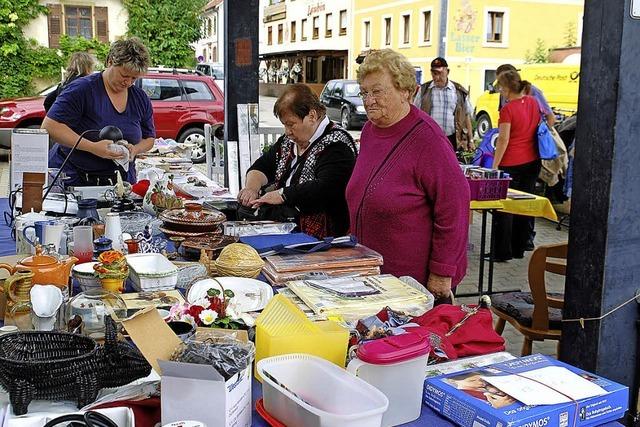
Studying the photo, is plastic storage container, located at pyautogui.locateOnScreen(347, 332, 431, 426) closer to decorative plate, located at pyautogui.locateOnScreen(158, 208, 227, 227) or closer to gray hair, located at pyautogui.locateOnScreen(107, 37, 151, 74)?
decorative plate, located at pyautogui.locateOnScreen(158, 208, 227, 227)

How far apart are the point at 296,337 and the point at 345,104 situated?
18.5 metres

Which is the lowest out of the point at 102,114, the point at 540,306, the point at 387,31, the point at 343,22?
the point at 540,306

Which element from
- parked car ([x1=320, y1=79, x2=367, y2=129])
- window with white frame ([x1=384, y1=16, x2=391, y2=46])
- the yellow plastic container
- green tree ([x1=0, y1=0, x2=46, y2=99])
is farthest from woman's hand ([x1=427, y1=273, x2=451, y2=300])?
window with white frame ([x1=384, y1=16, x2=391, y2=46])

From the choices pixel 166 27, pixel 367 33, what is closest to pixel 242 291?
pixel 166 27

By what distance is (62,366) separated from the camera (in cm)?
143

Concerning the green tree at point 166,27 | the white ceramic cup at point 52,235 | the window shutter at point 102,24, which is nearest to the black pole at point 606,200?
the white ceramic cup at point 52,235

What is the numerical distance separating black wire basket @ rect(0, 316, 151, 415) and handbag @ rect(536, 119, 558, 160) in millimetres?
5434

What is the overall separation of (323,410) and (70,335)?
643 mm

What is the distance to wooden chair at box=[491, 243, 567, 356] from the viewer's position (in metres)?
3.38

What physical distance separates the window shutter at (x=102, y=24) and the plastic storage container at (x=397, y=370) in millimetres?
22628

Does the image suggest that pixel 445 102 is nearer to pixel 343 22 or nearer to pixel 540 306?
pixel 540 306

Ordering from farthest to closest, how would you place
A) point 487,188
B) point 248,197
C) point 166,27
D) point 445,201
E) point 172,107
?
point 166,27 < point 172,107 < point 487,188 < point 248,197 < point 445,201

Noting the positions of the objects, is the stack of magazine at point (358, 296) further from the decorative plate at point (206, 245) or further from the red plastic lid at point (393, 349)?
the decorative plate at point (206, 245)

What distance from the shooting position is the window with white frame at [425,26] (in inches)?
1062
